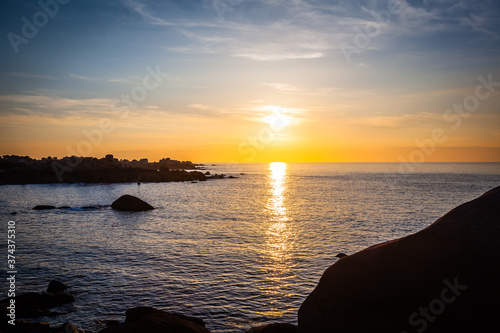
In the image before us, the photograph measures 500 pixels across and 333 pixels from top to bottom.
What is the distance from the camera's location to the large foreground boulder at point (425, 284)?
709 centimetres

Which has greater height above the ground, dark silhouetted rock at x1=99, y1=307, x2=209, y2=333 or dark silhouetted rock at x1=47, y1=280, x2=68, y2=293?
dark silhouetted rock at x1=99, y1=307, x2=209, y2=333

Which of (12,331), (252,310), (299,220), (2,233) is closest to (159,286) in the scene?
(252,310)

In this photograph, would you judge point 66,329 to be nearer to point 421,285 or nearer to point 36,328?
point 36,328

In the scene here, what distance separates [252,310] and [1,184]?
10624 centimetres

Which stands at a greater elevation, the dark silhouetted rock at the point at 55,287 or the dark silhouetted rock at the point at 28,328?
the dark silhouetted rock at the point at 28,328

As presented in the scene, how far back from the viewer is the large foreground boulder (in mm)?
7086

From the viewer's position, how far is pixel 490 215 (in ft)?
26.8

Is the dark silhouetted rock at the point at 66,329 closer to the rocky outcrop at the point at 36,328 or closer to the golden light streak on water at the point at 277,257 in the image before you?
the rocky outcrop at the point at 36,328

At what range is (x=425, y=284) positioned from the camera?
7.51 meters

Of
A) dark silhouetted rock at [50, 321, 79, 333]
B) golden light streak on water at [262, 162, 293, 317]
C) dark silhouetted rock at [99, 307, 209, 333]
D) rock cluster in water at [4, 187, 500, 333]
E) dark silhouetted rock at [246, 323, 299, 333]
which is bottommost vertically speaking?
golden light streak on water at [262, 162, 293, 317]

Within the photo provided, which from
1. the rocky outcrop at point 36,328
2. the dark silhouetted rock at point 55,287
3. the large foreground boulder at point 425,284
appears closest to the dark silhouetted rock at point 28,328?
the rocky outcrop at point 36,328

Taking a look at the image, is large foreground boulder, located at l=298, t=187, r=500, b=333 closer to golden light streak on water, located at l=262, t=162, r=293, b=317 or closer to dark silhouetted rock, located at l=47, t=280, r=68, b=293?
golden light streak on water, located at l=262, t=162, r=293, b=317

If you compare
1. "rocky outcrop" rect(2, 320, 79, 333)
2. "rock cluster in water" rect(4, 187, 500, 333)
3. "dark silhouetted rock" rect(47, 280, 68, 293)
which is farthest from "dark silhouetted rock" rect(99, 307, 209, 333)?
"dark silhouetted rock" rect(47, 280, 68, 293)

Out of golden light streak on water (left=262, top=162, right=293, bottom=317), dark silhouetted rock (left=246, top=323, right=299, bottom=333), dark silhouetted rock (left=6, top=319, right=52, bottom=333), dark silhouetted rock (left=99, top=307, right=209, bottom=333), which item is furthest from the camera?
golden light streak on water (left=262, top=162, right=293, bottom=317)
